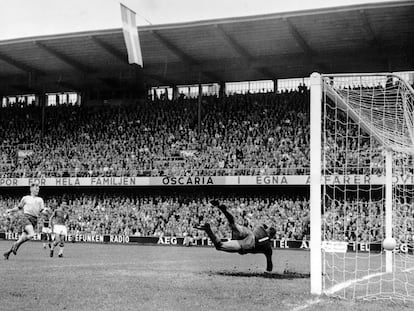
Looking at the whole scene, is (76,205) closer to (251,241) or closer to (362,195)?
(362,195)

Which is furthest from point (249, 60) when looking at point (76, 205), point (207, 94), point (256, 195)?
point (76, 205)

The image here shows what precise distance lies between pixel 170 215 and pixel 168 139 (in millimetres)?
5974

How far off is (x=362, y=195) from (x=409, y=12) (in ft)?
31.7

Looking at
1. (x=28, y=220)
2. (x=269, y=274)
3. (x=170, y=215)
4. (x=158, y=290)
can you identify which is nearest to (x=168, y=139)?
(x=170, y=215)

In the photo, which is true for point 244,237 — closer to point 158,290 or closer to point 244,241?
point 244,241

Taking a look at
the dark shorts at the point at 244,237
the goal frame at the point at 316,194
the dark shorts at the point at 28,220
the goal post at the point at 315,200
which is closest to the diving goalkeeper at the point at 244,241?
the dark shorts at the point at 244,237

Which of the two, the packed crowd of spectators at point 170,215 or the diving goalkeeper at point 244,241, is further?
the packed crowd of spectators at point 170,215

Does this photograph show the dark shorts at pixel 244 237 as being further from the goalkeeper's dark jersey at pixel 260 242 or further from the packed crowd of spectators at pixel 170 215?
the packed crowd of spectators at pixel 170 215

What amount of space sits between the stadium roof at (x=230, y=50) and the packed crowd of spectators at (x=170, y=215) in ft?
28.6

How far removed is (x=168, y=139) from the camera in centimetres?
3991

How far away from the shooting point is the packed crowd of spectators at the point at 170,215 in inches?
1280

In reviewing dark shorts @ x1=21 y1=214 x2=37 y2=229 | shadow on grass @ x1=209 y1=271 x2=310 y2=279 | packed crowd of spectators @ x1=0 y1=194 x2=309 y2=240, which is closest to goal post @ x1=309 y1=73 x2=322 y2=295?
shadow on grass @ x1=209 y1=271 x2=310 y2=279

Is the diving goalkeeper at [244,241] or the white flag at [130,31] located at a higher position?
the white flag at [130,31]

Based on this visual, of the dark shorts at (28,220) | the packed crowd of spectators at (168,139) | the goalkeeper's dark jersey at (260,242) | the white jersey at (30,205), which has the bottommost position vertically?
the goalkeeper's dark jersey at (260,242)
